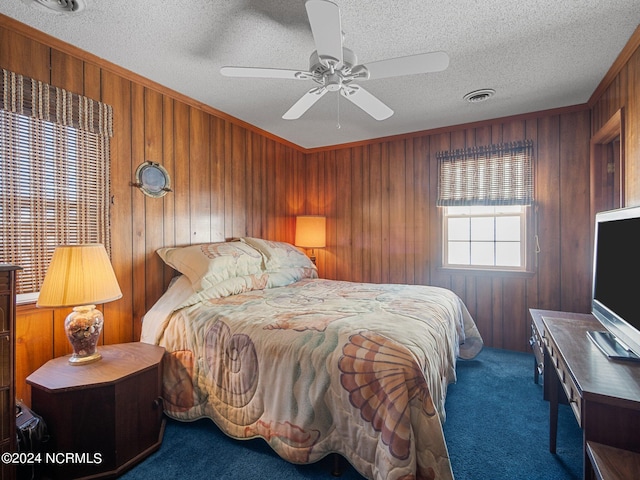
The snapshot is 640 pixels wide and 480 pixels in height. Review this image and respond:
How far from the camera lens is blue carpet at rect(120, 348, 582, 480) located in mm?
1599

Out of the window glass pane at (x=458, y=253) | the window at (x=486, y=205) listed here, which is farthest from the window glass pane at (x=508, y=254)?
the window glass pane at (x=458, y=253)

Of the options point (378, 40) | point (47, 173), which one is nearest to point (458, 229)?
point (378, 40)

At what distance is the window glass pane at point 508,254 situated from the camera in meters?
3.38

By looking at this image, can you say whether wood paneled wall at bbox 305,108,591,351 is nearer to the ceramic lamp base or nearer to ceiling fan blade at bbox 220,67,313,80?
ceiling fan blade at bbox 220,67,313,80

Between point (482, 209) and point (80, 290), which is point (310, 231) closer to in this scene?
point (482, 209)

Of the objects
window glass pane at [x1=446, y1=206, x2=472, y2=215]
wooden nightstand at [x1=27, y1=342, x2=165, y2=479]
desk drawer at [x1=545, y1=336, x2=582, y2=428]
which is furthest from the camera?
window glass pane at [x1=446, y1=206, x2=472, y2=215]

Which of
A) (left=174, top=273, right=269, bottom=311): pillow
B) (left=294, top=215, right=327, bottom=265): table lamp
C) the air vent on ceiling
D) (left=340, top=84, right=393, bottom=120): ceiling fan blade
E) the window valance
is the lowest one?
(left=174, top=273, right=269, bottom=311): pillow

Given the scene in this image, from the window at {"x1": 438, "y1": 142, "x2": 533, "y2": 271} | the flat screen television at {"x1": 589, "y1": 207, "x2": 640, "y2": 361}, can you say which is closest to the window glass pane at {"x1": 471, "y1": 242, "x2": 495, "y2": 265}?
the window at {"x1": 438, "y1": 142, "x2": 533, "y2": 271}

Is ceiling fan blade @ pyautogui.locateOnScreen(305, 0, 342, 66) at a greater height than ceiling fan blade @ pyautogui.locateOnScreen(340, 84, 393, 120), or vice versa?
ceiling fan blade @ pyautogui.locateOnScreen(305, 0, 342, 66)

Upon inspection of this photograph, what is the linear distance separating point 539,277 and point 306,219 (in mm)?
2648

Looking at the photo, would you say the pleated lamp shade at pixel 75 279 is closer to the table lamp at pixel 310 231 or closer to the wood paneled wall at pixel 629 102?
the table lamp at pixel 310 231

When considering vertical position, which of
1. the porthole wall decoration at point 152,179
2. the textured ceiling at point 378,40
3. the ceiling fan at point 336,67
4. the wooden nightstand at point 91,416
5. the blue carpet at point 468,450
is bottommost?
the blue carpet at point 468,450

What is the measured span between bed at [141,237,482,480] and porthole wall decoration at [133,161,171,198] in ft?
1.58

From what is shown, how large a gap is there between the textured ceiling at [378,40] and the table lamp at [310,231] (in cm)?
157
